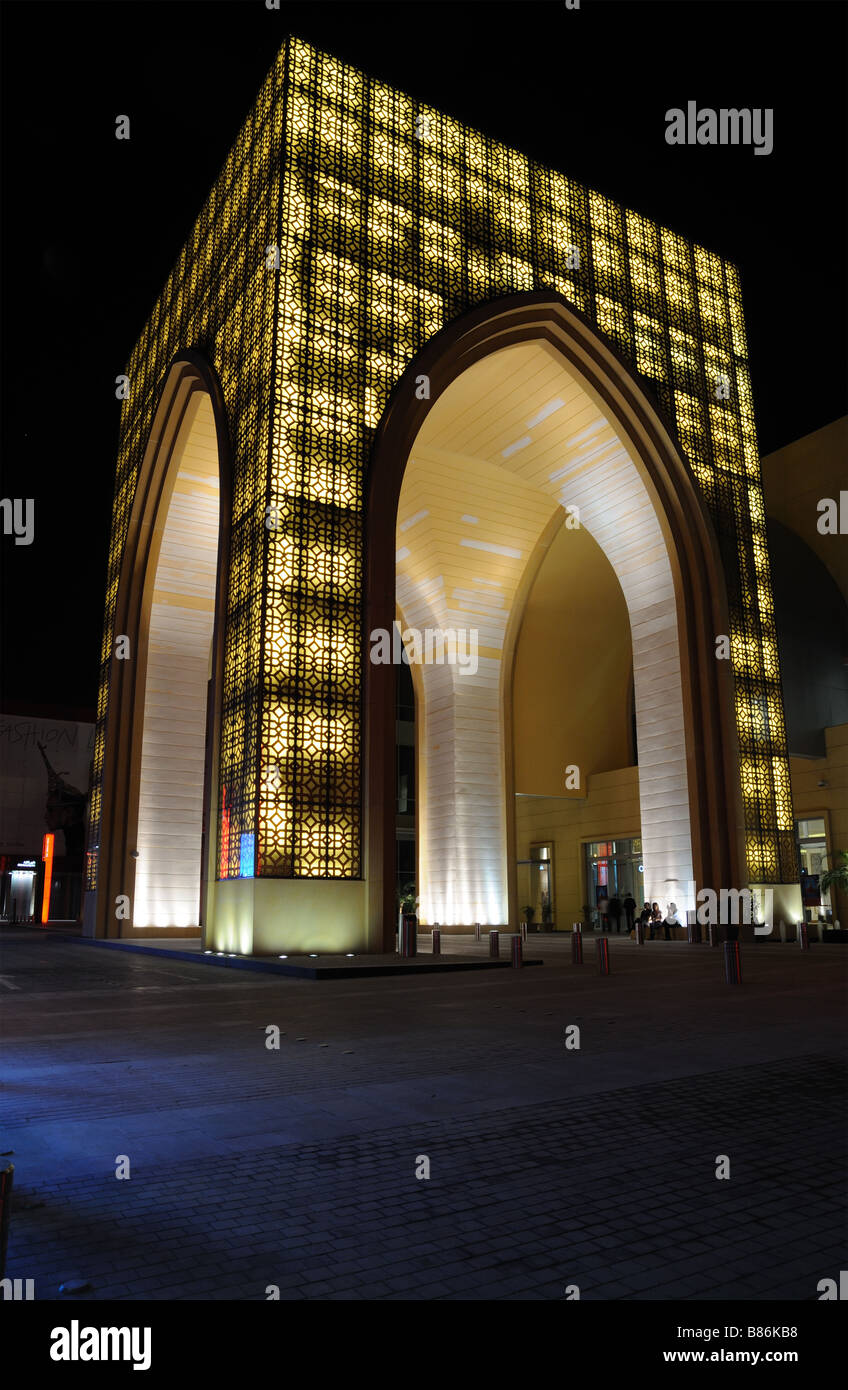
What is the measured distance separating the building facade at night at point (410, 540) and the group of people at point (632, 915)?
1.84 feet

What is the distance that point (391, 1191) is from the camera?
11.6 feet

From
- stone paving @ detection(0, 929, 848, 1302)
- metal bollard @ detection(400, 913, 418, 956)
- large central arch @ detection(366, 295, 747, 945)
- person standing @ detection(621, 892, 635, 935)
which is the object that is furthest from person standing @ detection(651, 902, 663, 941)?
stone paving @ detection(0, 929, 848, 1302)

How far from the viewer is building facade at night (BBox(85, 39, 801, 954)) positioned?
52.1 ft

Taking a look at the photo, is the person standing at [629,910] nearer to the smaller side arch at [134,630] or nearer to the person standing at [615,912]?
the person standing at [615,912]

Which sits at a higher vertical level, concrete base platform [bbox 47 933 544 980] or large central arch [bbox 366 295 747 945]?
large central arch [bbox 366 295 747 945]

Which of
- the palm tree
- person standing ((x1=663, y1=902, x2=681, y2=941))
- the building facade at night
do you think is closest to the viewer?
the building facade at night

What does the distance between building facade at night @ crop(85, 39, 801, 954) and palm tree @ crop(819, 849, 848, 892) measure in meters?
3.12

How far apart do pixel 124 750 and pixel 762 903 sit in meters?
15.8

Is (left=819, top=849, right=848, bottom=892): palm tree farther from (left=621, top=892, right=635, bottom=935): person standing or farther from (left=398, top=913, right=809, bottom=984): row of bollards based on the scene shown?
(left=621, top=892, right=635, bottom=935): person standing

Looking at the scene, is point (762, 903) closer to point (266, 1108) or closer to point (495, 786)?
point (495, 786)

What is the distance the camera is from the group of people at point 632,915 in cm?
2145

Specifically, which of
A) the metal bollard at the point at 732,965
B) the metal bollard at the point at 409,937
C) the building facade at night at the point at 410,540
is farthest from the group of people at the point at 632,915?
the metal bollard at the point at 732,965

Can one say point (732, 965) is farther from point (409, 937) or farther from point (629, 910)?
point (629, 910)
